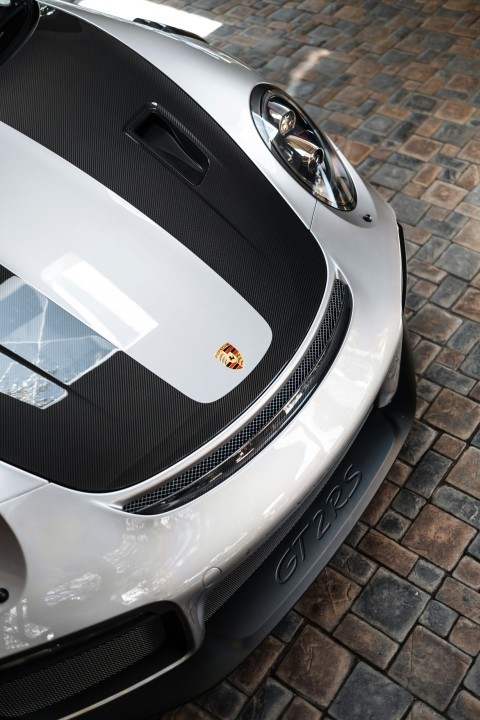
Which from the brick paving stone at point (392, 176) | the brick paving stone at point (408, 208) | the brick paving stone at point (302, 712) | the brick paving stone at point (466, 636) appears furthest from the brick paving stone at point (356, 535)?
the brick paving stone at point (392, 176)

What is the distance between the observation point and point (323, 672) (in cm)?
208

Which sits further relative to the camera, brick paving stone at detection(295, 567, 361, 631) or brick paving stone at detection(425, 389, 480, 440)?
brick paving stone at detection(425, 389, 480, 440)

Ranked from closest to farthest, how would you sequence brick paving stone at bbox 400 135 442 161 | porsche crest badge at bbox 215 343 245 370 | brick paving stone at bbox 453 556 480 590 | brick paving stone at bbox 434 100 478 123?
porsche crest badge at bbox 215 343 245 370, brick paving stone at bbox 453 556 480 590, brick paving stone at bbox 400 135 442 161, brick paving stone at bbox 434 100 478 123

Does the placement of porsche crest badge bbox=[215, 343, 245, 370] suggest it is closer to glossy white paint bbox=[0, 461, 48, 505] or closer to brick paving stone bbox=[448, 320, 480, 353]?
glossy white paint bbox=[0, 461, 48, 505]

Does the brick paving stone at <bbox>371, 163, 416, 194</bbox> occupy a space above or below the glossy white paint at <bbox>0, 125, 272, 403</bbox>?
below

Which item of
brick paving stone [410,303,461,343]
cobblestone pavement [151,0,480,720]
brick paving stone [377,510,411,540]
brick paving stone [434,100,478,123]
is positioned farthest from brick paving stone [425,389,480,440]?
brick paving stone [434,100,478,123]

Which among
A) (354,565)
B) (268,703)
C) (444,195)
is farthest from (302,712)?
(444,195)

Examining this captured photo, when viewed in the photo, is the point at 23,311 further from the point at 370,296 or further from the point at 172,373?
the point at 370,296

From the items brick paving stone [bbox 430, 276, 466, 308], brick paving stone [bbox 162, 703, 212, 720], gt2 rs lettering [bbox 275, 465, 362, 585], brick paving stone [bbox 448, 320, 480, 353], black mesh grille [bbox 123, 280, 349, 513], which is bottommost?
brick paving stone [bbox 448, 320, 480, 353]

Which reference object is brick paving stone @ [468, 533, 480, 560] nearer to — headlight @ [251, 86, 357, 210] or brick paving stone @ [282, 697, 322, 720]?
brick paving stone @ [282, 697, 322, 720]

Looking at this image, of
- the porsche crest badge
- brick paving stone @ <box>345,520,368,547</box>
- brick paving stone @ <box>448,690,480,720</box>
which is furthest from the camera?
brick paving stone @ <box>345,520,368,547</box>

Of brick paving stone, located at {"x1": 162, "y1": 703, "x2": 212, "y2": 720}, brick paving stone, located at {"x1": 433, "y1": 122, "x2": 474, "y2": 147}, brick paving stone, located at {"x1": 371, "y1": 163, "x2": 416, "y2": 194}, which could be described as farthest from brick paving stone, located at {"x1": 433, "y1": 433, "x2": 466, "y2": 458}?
brick paving stone, located at {"x1": 433, "y1": 122, "x2": 474, "y2": 147}

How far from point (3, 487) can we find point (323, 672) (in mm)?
974

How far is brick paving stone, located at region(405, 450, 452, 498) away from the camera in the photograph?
240 centimetres
